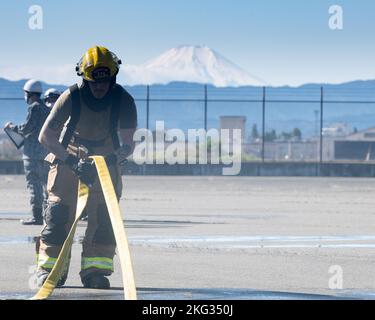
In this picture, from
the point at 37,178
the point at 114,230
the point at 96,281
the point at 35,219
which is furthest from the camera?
the point at 37,178

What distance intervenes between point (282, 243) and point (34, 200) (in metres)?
4.09

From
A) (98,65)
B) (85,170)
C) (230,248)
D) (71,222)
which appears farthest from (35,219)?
(98,65)

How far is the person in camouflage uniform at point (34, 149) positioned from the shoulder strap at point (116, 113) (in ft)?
22.4

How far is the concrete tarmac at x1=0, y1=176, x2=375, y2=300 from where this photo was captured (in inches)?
434

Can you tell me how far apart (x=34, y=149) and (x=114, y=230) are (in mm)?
8295

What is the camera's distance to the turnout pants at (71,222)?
1127cm

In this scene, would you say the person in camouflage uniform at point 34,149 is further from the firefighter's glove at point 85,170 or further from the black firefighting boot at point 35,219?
the firefighter's glove at point 85,170

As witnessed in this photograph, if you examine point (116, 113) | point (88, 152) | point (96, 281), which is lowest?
point (96, 281)

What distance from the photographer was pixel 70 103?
440 inches

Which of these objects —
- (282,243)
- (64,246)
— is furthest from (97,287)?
(282,243)

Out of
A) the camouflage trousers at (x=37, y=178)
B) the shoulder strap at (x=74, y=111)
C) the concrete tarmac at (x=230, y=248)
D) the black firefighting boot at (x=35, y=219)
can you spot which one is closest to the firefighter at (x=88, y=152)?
the shoulder strap at (x=74, y=111)

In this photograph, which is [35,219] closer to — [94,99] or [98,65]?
[94,99]

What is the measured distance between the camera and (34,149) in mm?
18625
